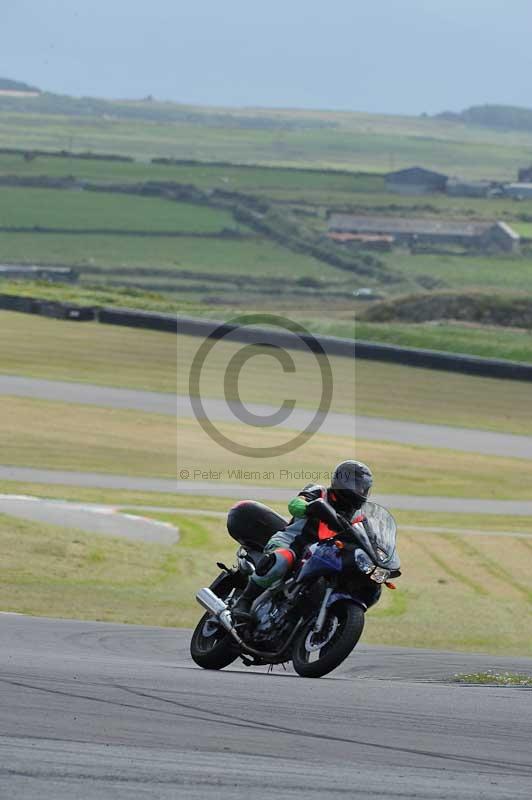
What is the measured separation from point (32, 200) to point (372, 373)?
4062 inches

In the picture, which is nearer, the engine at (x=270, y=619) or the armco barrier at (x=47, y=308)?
the engine at (x=270, y=619)

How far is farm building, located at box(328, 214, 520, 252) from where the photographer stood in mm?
133250

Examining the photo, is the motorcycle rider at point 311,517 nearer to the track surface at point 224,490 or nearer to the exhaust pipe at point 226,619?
the exhaust pipe at point 226,619

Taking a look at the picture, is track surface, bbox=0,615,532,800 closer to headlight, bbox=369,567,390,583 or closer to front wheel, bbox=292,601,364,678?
front wheel, bbox=292,601,364,678

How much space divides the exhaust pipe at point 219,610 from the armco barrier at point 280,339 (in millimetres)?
35855

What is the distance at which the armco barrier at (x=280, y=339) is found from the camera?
4662 cm

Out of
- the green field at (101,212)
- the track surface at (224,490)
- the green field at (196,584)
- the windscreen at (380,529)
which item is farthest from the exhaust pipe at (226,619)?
the green field at (101,212)

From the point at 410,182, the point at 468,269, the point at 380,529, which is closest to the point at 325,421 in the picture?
the point at 380,529

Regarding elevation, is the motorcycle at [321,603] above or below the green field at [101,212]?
above

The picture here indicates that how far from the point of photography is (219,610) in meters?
10.8

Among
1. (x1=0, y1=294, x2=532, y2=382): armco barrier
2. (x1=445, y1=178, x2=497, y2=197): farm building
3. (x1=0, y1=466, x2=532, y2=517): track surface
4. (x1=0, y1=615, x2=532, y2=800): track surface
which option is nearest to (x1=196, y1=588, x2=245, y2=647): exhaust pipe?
(x1=0, y1=615, x2=532, y2=800): track surface

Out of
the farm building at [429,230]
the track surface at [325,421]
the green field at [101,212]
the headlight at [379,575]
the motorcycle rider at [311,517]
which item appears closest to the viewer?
the headlight at [379,575]

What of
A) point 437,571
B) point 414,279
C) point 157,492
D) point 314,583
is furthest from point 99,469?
point 414,279

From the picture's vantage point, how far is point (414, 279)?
115 meters
